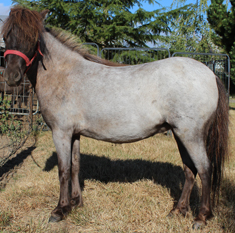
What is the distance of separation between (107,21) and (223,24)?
8.12 metres

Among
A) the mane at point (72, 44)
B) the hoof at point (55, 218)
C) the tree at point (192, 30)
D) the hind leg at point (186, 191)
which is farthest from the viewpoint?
the tree at point (192, 30)

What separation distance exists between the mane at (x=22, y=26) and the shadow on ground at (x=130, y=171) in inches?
91.1

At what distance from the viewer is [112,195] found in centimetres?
318

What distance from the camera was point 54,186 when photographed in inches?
131

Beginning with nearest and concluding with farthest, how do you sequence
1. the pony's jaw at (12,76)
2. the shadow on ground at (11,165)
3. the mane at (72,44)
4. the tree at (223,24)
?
1. the pony's jaw at (12,76)
2. the mane at (72,44)
3. the shadow on ground at (11,165)
4. the tree at (223,24)

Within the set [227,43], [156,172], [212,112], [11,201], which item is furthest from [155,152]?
[227,43]

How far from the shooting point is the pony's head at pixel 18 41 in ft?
7.61

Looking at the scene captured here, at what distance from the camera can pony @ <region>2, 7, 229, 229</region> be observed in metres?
2.34

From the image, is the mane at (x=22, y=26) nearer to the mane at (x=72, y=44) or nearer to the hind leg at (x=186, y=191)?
the mane at (x=72, y=44)

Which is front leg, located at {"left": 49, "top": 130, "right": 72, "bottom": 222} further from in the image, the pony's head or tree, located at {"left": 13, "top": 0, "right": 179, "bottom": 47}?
tree, located at {"left": 13, "top": 0, "right": 179, "bottom": 47}

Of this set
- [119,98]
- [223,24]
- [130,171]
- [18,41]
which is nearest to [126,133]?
[119,98]

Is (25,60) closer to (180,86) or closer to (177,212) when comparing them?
(180,86)

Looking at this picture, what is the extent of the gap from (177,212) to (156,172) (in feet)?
4.35

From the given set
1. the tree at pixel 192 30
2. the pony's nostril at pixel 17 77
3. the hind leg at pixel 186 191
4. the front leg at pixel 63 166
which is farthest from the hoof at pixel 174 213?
the tree at pixel 192 30
